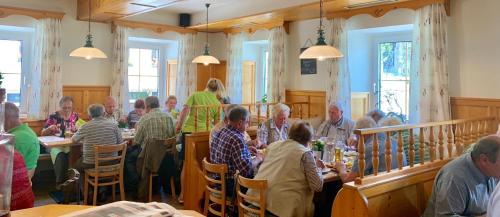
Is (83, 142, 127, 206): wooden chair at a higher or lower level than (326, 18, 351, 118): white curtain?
lower

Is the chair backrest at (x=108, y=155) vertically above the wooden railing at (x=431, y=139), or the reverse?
the wooden railing at (x=431, y=139)

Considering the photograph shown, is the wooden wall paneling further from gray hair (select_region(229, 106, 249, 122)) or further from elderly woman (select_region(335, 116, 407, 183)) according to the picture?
elderly woman (select_region(335, 116, 407, 183))

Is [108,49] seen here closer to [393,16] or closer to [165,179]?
[165,179]

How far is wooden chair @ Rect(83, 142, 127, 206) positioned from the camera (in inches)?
164

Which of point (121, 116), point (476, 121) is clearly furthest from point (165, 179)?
point (476, 121)

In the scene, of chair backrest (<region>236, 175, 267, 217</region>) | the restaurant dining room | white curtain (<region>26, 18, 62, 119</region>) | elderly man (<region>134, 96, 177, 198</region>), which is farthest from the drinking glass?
white curtain (<region>26, 18, 62, 119</region>)

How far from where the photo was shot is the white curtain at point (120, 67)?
264 inches

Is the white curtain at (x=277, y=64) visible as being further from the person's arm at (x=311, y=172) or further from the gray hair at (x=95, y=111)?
the person's arm at (x=311, y=172)

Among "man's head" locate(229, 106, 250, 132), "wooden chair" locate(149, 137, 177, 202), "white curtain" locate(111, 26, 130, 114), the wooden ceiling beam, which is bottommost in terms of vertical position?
"wooden chair" locate(149, 137, 177, 202)

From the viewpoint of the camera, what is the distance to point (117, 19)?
21.4 feet

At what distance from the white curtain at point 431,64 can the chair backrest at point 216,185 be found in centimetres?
261

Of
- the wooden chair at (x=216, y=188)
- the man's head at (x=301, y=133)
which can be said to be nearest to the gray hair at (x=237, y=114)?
the wooden chair at (x=216, y=188)

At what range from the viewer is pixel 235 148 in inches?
130

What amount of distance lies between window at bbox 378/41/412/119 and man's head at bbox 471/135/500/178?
3.18 m
